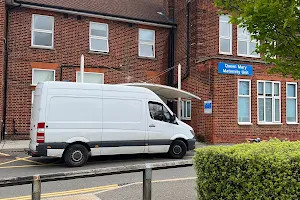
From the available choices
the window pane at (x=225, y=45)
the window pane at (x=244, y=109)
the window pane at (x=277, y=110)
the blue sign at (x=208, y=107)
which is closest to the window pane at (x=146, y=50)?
the window pane at (x=225, y=45)

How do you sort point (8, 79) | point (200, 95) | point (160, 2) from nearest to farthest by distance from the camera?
point (8, 79) < point (200, 95) < point (160, 2)

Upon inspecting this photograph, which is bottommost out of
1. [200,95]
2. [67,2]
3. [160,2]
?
[200,95]

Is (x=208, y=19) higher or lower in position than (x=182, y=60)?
higher

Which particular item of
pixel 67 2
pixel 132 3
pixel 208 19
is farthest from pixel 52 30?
pixel 208 19

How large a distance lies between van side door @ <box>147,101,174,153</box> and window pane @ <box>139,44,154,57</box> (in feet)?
26.0

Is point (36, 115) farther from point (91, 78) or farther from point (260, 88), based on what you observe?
point (260, 88)

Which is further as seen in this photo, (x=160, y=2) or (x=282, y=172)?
(x=160, y=2)

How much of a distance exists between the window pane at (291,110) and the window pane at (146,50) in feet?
26.9

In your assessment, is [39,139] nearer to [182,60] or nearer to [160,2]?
[182,60]

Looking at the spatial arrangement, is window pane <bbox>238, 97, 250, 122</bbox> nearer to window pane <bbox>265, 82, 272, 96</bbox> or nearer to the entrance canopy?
window pane <bbox>265, 82, 272, 96</bbox>

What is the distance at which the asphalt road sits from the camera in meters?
6.07

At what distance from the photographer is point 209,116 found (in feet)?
50.6

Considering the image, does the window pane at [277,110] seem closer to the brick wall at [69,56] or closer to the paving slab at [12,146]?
the brick wall at [69,56]

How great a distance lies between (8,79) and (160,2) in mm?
12107
